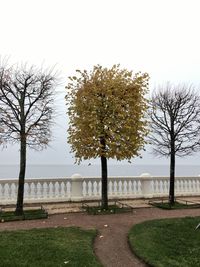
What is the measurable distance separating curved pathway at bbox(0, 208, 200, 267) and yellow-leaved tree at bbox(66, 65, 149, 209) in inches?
75.7

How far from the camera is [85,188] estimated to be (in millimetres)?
15438

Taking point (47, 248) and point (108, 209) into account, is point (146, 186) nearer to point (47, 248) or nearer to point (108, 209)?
point (108, 209)

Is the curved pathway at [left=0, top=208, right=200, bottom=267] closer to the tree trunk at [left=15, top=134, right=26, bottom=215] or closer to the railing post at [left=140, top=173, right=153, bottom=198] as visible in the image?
the tree trunk at [left=15, top=134, right=26, bottom=215]

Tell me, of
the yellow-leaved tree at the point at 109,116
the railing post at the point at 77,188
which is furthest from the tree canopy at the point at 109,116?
the railing post at the point at 77,188

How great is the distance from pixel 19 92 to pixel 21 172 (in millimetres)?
3258

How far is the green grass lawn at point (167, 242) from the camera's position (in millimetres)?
6645

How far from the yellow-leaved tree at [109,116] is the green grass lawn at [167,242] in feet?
11.8

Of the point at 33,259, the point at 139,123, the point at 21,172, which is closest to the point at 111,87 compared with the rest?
the point at 139,123

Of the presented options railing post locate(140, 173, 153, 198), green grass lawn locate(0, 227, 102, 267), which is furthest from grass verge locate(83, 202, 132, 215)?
railing post locate(140, 173, 153, 198)

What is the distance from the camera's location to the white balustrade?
45.9ft

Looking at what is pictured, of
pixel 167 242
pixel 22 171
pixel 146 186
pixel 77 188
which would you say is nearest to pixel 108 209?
pixel 77 188

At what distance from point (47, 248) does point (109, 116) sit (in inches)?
261

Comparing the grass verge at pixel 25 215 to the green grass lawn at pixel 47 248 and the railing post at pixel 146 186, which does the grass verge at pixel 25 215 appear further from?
the railing post at pixel 146 186

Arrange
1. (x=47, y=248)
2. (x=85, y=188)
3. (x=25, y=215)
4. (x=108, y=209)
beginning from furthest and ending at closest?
(x=85, y=188) → (x=108, y=209) → (x=25, y=215) → (x=47, y=248)
